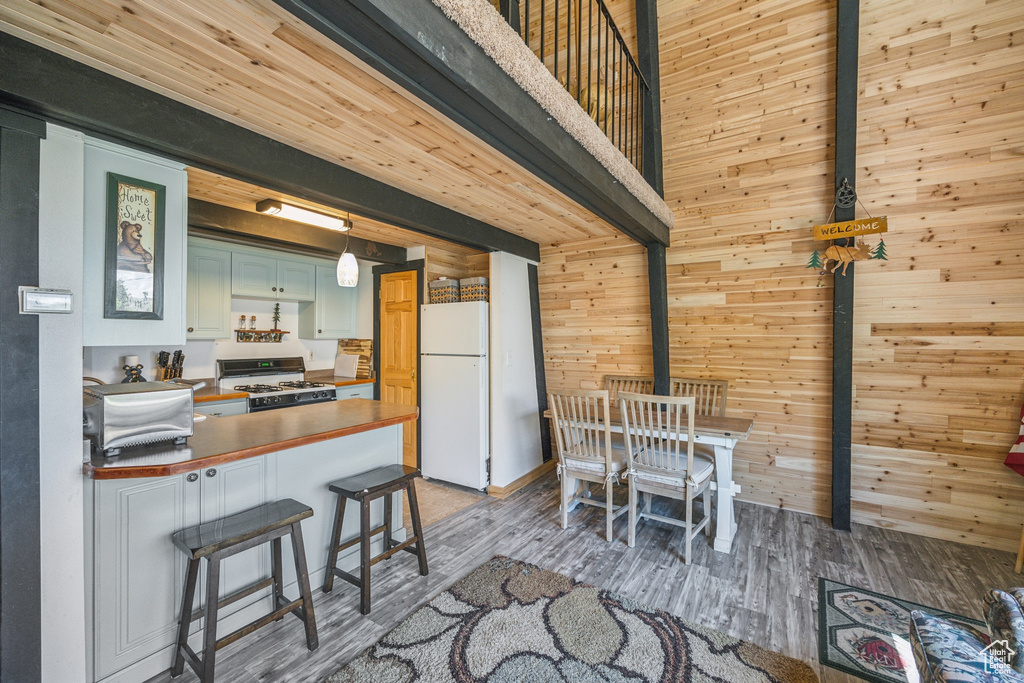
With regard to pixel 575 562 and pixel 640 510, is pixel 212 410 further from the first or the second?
pixel 640 510

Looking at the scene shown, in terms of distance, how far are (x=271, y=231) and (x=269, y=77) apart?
2061 millimetres

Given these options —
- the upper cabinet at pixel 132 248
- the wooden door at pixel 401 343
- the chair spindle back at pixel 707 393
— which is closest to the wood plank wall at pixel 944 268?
the chair spindle back at pixel 707 393

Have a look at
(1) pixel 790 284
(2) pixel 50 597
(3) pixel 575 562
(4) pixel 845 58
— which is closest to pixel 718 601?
(3) pixel 575 562

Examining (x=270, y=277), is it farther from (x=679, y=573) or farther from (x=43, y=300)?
(x=679, y=573)

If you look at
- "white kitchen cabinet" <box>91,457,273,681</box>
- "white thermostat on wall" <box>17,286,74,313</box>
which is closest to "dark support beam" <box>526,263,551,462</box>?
"white kitchen cabinet" <box>91,457,273,681</box>

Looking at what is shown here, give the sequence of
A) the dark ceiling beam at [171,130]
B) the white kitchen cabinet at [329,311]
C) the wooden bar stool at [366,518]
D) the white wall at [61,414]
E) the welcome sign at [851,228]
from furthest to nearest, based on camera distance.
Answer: the white kitchen cabinet at [329,311]
the welcome sign at [851,228]
the wooden bar stool at [366,518]
the white wall at [61,414]
the dark ceiling beam at [171,130]

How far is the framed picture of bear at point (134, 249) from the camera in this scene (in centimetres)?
167

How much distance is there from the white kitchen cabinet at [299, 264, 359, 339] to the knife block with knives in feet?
3.87

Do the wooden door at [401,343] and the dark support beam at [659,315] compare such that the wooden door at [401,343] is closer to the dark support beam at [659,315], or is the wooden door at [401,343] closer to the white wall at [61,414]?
the dark support beam at [659,315]

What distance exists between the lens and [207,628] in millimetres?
1652

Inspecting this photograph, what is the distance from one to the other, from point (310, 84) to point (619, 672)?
2.63 metres

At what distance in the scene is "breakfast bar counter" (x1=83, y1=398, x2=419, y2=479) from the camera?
161 centimetres

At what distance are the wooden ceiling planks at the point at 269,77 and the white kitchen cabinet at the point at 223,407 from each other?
2.52m

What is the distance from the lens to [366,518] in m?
2.20
